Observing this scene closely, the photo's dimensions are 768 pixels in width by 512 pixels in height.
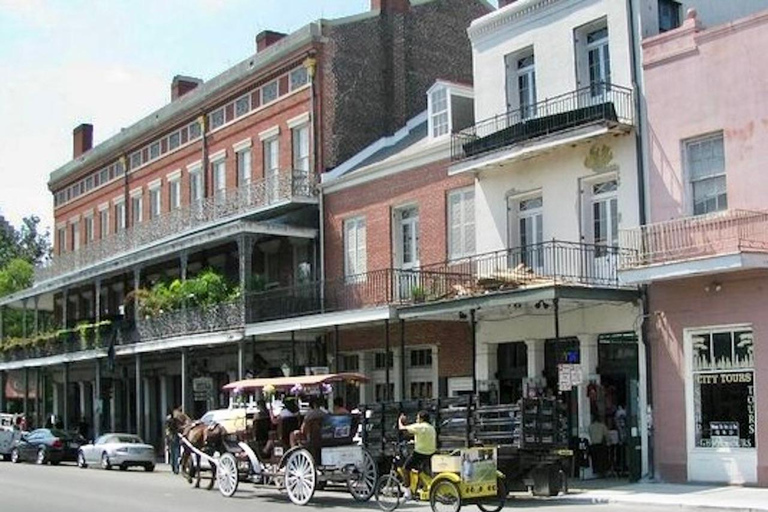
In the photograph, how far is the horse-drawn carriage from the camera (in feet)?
65.1

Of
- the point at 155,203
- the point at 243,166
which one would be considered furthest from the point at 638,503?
the point at 155,203

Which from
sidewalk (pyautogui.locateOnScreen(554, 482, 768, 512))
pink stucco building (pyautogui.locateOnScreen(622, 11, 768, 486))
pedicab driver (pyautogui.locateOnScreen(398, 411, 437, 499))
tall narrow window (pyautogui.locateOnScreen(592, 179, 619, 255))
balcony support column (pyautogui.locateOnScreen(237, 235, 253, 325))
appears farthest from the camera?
balcony support column (pyautogui.locateOnScreen(237, 235, 253, 325))

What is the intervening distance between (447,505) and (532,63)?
1266 centimetres

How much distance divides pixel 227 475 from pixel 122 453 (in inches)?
486

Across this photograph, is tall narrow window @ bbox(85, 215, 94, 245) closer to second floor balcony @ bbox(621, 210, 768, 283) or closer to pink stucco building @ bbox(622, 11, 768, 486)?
second floor balcony @ bbox(621, 210, 768, 283)

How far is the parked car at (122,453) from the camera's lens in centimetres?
3281

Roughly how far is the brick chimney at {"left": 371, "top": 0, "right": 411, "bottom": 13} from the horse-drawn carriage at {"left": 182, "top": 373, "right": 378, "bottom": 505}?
626 inches

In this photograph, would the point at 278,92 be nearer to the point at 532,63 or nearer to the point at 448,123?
the point at 448,123

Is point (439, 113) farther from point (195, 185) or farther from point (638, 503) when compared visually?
point (638, 503)

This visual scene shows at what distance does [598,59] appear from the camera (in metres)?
24.8

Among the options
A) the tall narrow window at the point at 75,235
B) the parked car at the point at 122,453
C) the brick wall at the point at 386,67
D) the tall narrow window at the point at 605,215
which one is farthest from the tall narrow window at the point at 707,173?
the tall narrow window at the point at 75,235

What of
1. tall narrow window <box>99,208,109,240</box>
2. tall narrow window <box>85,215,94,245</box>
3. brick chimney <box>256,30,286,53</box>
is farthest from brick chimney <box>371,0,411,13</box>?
tall narrow window <box>85,215,94,245</box>

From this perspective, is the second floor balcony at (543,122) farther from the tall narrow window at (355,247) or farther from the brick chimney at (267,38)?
the brick chimney at (267,38)

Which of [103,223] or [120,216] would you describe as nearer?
[120,216]
